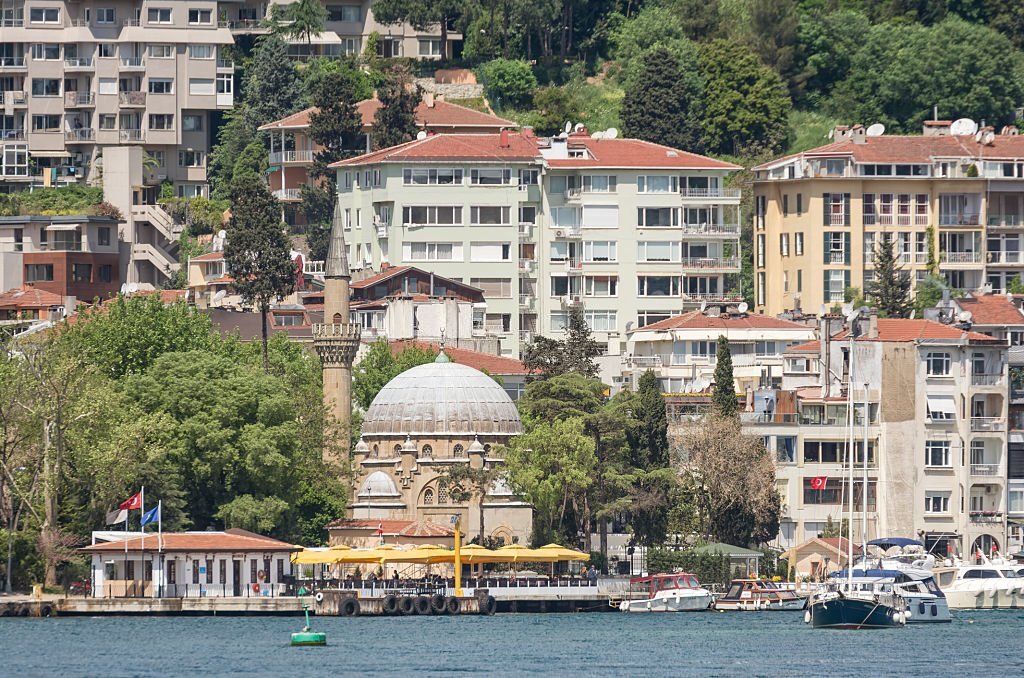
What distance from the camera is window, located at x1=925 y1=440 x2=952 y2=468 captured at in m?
126

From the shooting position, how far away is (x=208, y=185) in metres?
174

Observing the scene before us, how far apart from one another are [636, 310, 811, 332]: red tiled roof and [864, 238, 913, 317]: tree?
12.8ft

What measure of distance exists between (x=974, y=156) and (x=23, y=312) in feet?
158

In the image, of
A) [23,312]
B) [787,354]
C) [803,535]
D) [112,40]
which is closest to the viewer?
[803,535]

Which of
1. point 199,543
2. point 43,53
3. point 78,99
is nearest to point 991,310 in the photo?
point 199,543

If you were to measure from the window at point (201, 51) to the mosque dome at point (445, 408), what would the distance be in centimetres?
5184

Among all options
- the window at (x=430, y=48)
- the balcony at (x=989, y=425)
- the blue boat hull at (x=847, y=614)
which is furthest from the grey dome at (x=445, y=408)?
the window at (x=430, y=48)

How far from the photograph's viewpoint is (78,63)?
571ft

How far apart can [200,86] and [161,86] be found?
2.26 m

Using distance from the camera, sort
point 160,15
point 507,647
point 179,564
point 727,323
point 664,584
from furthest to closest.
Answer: point 160,15 < point 727,323 < point 664,584 < point 179,564 < point 507,647

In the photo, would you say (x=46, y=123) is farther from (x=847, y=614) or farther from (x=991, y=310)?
(x=847, y=614)

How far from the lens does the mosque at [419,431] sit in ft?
411

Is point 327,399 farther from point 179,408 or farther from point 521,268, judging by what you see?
point 521,268

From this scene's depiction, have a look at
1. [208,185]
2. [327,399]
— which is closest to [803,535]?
[327,399]
